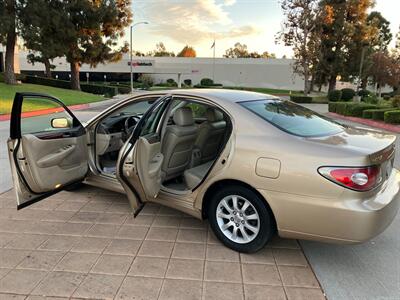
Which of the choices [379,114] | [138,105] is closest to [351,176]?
[138,105]

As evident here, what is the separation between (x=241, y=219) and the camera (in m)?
3.45

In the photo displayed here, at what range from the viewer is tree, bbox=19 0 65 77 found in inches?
1005

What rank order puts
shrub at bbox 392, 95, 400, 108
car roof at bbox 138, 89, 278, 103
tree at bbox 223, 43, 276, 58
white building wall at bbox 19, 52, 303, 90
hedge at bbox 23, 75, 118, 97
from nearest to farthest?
car roof at bbox 138, 89, 278, 103 → shrub at bbox 392, 95, 400, 108 → hedge at bbox 23, 75, 118, 97 → white building wall at bbox 19, 52, 303, 90 → tree at bbox 223, 43, 276, 58

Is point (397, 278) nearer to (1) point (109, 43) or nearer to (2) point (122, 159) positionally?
(2) point (122, 159)

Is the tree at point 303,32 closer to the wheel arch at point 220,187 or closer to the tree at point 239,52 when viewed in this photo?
the wheel arch at point 220,187

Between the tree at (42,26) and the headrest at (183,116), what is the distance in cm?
2562

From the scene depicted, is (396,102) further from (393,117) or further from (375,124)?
(393,117)

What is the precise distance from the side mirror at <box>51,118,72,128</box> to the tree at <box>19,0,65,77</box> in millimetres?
24960

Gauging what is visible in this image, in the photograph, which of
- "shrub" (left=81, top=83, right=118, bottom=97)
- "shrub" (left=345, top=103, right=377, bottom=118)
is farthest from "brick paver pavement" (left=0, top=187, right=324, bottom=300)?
"shrub" (left=81, top=83, right=118, bottom=97)

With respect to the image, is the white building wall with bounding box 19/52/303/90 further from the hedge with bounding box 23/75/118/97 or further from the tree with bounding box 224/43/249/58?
the tree with bounding box 224/43/249/58

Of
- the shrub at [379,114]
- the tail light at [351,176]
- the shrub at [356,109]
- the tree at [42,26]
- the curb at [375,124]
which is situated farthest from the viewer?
the tree at [42,26]

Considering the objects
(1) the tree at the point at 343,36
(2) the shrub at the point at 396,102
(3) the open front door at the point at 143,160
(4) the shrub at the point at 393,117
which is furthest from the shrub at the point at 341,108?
(1) the tree at the point at 343,36

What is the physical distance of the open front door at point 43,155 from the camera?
3561 mm

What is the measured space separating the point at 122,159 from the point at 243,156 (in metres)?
1.24
